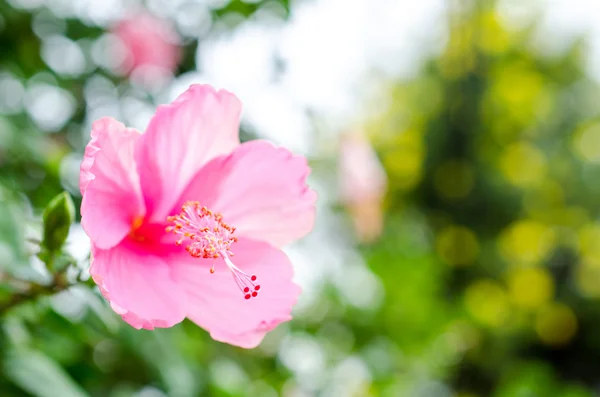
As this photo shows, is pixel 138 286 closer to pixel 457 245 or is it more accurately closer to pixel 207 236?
pixel 207 236

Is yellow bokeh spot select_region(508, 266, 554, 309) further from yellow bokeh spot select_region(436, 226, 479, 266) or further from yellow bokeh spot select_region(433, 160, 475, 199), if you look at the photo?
yellow bokeh spot select_region(433, 160, 475, 199)

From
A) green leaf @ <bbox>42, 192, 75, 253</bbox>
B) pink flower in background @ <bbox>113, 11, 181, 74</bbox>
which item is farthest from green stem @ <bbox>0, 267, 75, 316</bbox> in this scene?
pink flower in background @ <bbox>113, 11, 181, 74</bbox>

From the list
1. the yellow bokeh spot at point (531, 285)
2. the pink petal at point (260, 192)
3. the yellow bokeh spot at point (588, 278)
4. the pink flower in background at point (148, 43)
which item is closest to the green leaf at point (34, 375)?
the pink petal at point (260, 192)

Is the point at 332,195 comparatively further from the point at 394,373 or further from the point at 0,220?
the point at 0,220

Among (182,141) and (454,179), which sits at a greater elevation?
(454,179)

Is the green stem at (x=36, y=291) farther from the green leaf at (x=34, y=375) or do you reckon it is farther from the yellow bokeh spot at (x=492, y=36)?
the yellow bokeh spot at (x=492, y=36)

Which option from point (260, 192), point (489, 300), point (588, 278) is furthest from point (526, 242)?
point (260, 192)
